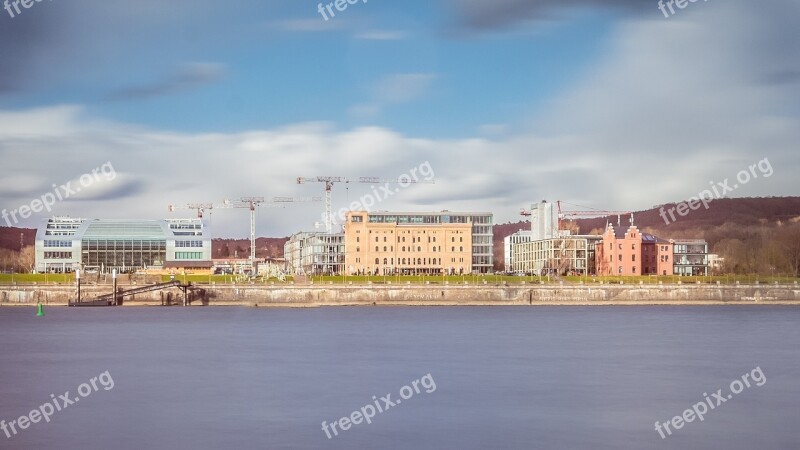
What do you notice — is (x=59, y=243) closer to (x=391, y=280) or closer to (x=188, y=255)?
(x=188, y=255)

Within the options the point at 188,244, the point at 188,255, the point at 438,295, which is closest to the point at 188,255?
the point at 188,255

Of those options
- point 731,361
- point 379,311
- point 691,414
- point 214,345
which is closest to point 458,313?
point 379,311

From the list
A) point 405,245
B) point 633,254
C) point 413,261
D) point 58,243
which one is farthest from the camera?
point 405,245

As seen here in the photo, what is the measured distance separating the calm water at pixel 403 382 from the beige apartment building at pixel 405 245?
96.6 metres

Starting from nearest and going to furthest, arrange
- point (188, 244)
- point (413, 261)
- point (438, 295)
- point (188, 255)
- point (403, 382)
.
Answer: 1. point (403, 382)
2. point (438, 295)
3. point (188, 255)
4. point (188, 244)
5. point (413, 261)

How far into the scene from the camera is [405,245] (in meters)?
189

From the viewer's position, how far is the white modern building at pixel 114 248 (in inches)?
6545

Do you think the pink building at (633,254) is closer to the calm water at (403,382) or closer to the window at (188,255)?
the window at (188,255)

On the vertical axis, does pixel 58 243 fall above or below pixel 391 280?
above

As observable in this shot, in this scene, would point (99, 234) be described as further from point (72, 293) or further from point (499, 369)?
point (499, 369)

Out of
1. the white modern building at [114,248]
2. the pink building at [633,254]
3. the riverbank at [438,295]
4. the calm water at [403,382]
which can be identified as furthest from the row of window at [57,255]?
the pink building at [633,254]

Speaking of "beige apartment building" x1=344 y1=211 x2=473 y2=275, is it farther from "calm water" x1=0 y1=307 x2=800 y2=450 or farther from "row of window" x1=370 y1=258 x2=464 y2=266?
"calm water" x1=0 y1=307 x2=800 y2=450

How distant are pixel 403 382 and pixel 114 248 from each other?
5063 inches

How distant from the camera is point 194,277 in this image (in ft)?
468
